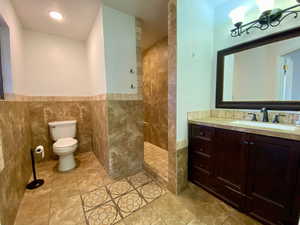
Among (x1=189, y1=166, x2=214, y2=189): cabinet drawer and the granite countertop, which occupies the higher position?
the granite countertop

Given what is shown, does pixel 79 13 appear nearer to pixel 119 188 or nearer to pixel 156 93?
pixel 156 93

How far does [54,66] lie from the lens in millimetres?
2566

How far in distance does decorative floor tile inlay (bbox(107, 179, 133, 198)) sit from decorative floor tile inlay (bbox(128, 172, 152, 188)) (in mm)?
82

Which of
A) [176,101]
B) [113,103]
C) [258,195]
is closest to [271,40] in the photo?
[176,101]

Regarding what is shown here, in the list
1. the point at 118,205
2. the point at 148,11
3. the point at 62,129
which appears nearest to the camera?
the point at 118,205

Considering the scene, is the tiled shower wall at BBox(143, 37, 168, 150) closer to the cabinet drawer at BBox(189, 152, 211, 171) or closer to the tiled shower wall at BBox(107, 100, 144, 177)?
the tiled shower wall at BBox(107, 100, 144, 177)

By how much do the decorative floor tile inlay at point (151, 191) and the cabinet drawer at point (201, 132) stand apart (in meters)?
0.82

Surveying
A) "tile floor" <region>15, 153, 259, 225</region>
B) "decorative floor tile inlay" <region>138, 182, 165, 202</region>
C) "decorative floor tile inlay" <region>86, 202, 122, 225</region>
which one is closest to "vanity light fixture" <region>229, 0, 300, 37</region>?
"tile floor" <region>15, 153, 259, 225</region>

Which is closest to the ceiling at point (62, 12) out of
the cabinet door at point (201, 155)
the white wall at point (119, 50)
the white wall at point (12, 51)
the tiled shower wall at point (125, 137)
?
the white wall at point (12, 51)

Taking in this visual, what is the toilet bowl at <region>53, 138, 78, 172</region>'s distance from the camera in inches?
81.4

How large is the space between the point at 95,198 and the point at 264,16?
2736 millimetres

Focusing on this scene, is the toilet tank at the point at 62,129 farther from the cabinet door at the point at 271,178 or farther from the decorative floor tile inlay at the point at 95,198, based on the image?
the cabinet door at the point at 271,178

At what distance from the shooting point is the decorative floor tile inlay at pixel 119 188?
1.65 meters

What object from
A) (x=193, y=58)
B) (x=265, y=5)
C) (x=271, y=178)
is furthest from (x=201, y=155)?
(x=265, y=5)
